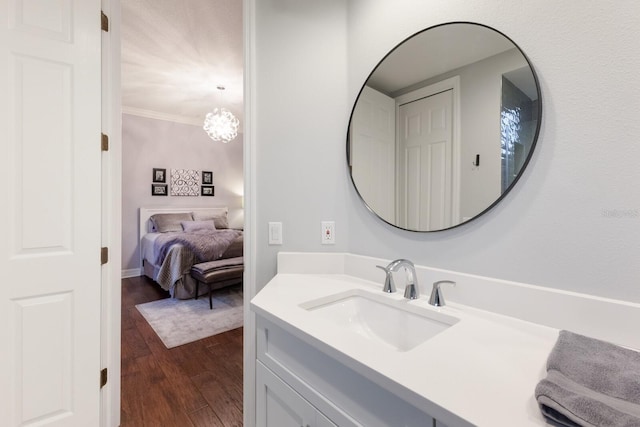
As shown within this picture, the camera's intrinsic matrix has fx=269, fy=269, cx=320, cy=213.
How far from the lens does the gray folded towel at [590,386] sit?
40cm

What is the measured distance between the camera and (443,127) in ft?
3.44

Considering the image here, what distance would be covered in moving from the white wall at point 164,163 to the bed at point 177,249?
0.63 feet

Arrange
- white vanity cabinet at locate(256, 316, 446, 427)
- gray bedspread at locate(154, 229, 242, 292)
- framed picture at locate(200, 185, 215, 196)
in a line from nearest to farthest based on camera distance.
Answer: white vanity cabinet at locate(256, 316, 446, 427)
gray bedspread at locate(154, 229, 242, 292)
framed picture at locate(200, 185, 215, 196)

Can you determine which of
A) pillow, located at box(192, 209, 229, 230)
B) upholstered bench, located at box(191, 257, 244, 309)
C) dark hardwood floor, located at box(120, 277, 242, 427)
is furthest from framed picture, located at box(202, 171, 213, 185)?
dark hardwood floor, located at box(120, 277, 242, 427)

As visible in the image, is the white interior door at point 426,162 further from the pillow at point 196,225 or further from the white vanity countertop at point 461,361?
the pillow at point 196,225

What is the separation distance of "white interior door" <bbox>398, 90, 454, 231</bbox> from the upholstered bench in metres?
2.58

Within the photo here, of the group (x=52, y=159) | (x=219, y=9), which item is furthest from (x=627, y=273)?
(x=219, y=9)

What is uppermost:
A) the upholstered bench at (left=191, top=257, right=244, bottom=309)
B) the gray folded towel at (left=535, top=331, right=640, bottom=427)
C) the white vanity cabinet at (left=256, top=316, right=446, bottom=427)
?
the gray folded towel at (left=535, top=331, right=640, bottom=427)

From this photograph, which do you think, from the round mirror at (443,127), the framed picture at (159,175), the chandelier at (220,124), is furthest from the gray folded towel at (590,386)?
the framed picture at (159,175)

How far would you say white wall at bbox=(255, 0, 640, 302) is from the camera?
70 cm

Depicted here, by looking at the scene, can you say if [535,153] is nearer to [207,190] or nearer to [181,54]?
[181,54]

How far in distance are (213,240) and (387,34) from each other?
299 cm

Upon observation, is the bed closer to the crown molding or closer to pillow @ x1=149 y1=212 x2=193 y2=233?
pillow @ x1=149 y1=212 x2=193 y2=233

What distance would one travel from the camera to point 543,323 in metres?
0.78
